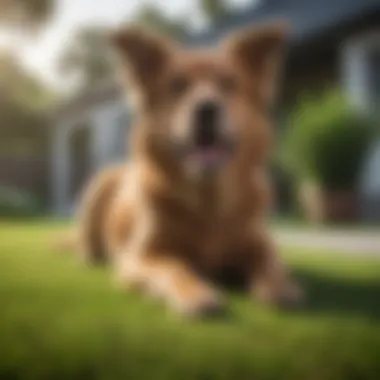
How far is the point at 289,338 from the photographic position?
1.64 meters

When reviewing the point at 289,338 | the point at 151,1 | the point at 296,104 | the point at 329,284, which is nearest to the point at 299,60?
the point at 296,104

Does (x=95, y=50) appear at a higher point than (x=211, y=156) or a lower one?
higher

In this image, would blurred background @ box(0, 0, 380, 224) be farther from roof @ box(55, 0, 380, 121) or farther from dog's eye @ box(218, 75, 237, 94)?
dog's eye @ box(218, 75, 237, 94)

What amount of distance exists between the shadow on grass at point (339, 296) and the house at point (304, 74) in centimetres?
17

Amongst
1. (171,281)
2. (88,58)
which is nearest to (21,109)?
(88,58)

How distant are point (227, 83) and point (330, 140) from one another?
0.94 ft

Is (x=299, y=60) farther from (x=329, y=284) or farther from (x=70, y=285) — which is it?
(x=70, y=285)

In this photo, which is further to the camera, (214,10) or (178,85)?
(214,10)

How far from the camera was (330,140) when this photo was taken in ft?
5.86

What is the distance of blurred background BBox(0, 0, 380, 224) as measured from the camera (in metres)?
1.76

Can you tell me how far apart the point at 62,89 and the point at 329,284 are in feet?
2.43

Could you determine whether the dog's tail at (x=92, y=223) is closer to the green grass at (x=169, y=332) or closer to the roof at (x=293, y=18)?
the green grass at (x=169, y=332)

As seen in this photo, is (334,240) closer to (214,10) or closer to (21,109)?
(214,10)

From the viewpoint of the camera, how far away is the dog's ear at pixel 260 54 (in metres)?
1.70
